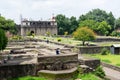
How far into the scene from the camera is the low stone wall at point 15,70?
1409cm

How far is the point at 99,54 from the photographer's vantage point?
30.2 meters

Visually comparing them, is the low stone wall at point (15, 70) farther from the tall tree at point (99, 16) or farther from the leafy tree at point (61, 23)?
the tall tree at point (99, 16)

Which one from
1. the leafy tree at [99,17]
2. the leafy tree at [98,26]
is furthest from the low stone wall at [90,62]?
the leafy tree at [99,17]

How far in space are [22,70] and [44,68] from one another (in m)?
1.10

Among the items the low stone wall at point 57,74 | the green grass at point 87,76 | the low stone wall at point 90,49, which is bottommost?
the green grass at point 87,76

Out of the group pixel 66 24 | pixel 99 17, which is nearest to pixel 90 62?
pixel 66 24

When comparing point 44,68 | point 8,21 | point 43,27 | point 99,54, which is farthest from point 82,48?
point 43,27

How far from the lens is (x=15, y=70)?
14258 millimetres

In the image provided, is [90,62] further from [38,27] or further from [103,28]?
[38,27]

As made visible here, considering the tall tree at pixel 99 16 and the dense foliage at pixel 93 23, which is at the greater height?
the tall tree at pixel 99 16

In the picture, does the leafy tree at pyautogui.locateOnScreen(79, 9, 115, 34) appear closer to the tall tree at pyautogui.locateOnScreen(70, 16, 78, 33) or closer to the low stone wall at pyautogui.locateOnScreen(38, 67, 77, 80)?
the tall tree at pyautogui.locateOnScreen(70, 16, 78, 33)

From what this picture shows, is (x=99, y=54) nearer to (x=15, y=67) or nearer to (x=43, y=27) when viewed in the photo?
(x=15, y=67)

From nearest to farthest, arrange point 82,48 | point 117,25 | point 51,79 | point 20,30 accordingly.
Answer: point 51,79
point 82,48
point 20,30
point 117,25

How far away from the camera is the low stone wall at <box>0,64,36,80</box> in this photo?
46.2ft
